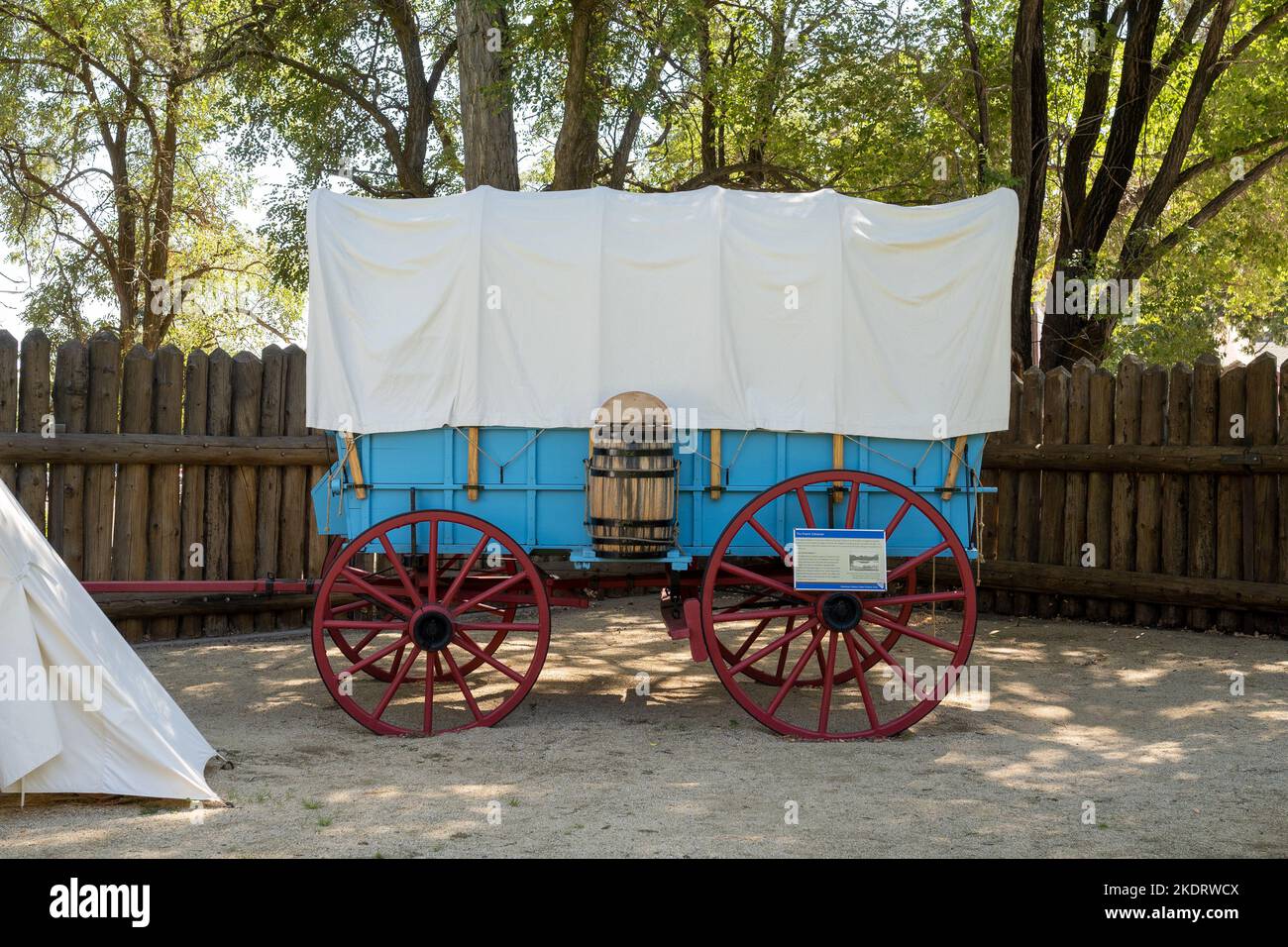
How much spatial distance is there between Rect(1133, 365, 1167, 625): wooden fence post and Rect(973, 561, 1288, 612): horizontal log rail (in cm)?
16

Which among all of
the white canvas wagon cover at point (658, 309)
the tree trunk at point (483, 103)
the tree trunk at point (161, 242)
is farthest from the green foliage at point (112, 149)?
the white canvas wagon cover at point (658, 309)

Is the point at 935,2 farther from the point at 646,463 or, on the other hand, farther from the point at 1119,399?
the point at 646,463

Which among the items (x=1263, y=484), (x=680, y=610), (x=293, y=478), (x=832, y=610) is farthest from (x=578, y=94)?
(x=1263, y=484)

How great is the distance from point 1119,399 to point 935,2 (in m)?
4.80

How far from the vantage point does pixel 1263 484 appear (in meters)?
9.02

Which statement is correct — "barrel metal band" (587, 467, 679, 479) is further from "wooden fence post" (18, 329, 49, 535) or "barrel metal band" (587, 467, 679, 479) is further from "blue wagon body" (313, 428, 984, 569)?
"wooden fence post" (18, 329, 49, 535)

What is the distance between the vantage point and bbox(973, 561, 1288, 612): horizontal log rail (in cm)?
900

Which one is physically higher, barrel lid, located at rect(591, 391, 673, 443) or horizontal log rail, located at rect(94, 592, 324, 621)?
barrel lid, located at rect(591, 391, 673, 443)

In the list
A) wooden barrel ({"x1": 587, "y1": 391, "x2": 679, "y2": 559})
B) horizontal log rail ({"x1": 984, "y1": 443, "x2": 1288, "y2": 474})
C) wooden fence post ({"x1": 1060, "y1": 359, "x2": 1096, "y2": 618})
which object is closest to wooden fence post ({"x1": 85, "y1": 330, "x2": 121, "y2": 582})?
wooden barrel ({"x1": 587, "y1": 391, "x2": 679, "y2": 559})

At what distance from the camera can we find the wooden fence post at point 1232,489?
357 inches

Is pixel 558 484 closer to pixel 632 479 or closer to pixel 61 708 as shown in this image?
pixel 632 479

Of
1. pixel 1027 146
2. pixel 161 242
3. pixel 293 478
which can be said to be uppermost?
pixel 161 242

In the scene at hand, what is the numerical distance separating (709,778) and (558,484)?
1.80 metres

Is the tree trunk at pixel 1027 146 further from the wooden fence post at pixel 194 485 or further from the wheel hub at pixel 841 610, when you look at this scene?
the wooden fence post at pixel 194 485
